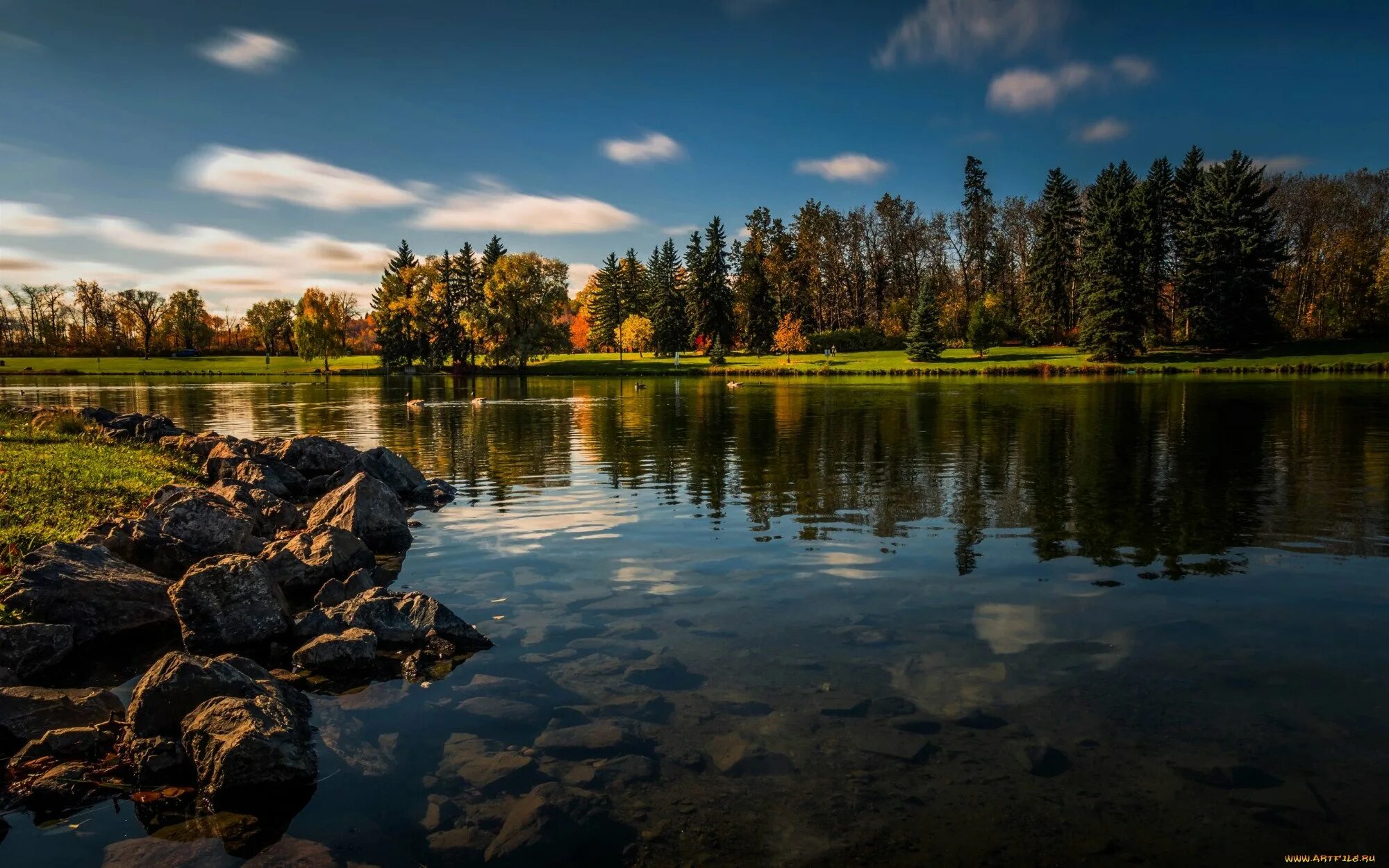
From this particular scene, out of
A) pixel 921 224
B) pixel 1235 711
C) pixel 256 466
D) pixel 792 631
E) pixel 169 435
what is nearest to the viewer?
pixel 1235 711

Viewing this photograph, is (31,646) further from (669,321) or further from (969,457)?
(669,321)

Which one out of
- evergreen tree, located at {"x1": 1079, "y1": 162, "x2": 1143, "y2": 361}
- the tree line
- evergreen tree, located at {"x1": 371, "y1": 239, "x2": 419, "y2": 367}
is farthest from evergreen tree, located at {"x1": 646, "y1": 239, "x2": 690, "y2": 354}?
evergreen tree, located at {"x1": 1079, "y1": 162, "x2": 1143, "y2": 361}

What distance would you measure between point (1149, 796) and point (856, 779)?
2467 mm

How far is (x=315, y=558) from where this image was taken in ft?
44.5

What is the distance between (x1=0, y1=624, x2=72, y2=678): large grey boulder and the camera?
9258mm

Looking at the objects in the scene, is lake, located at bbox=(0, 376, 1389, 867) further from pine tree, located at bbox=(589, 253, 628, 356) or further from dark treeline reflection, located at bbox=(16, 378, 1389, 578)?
pine tree, located at bbox=(589, 253, 628, 356)

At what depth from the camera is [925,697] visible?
854 cm

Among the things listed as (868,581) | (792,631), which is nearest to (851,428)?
(868,581)

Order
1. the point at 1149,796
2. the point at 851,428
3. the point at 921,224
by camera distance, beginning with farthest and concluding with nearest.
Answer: the point at 921,224 < the point at 851,428 < the point at 1149,796

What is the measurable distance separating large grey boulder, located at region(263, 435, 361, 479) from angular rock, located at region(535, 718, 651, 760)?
62.6 feet

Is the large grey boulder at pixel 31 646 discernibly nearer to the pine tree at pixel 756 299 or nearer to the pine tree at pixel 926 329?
the pine tree at pixel 926 329

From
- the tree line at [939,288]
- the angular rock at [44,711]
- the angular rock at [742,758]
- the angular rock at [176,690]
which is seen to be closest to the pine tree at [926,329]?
the tree line at [939,288]

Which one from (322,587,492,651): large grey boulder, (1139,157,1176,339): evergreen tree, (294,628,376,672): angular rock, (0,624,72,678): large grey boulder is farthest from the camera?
(1139,157,1176,339): evergreen tree

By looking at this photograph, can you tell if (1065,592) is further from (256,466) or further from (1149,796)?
(256,466)
